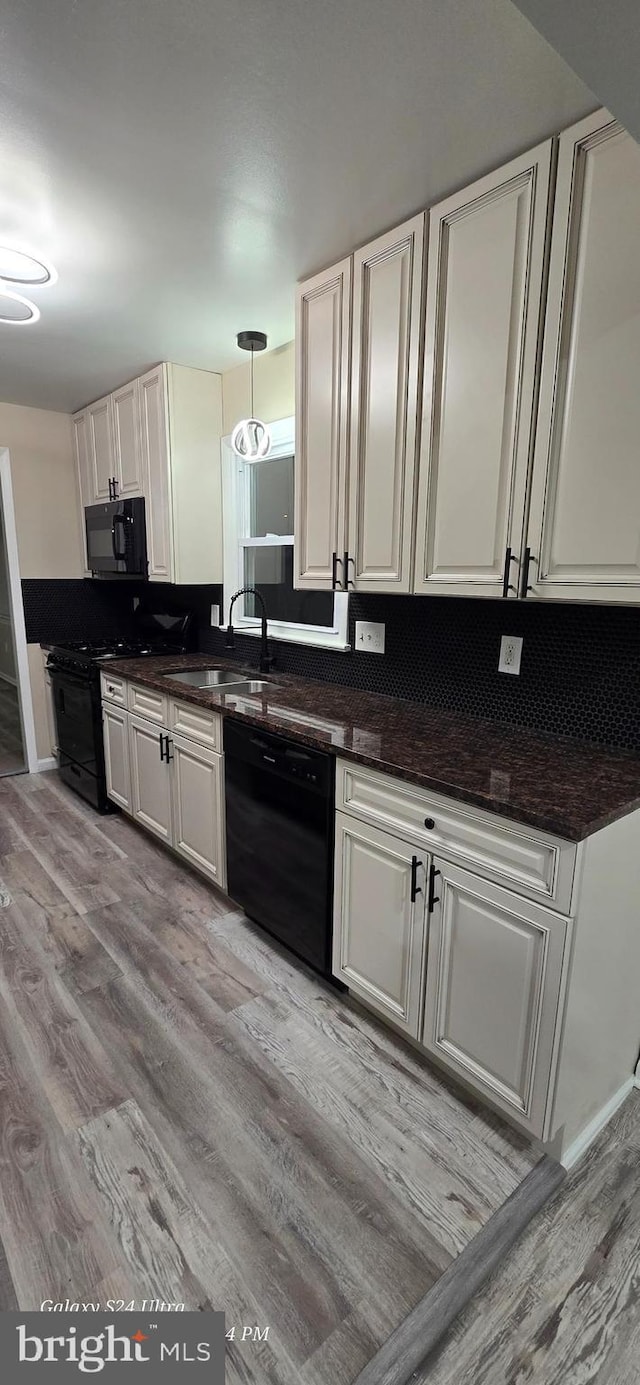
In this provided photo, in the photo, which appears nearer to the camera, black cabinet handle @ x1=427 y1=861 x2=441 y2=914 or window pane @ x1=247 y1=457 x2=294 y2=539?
black cabinet handle @ x1=427 y1=861 x2=441 y2=914

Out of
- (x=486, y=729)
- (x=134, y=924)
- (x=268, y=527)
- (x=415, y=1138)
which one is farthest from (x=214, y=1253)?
(x=268, y=527)

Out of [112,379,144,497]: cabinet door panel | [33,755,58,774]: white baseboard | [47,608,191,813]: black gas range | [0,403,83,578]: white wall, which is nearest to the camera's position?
[112,379,144,497]: cabinet door panel

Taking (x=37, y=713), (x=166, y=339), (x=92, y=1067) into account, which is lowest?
(x=92, y=1067)

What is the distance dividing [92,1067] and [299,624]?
198cm

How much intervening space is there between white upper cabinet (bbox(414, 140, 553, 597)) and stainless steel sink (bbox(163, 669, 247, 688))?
59.6 inches

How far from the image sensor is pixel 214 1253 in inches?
50.1

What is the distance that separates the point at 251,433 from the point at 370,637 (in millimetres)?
1068

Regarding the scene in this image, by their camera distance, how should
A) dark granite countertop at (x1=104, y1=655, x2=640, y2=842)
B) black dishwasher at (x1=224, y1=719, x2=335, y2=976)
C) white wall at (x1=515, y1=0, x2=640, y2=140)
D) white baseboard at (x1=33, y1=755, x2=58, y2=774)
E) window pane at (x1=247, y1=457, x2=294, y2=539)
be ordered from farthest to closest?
white baseboard at (x1=33, y1=755, x2=58, y2=774) < window pane at (x1=247, y1=457, x2=294, y2=539) < black dishwasher at (x1=224, y1=719, x2=335, y2=976) < dark granite countertop at (x1=104, y1=655, x2=640, y2=842) < white wall at (x1=515, y1=0, x2=640, y2=140)

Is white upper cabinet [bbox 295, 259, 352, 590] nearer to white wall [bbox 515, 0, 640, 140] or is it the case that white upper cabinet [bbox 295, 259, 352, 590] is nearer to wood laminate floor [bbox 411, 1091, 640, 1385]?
white wall [bbox 515, 0, 640, 140]

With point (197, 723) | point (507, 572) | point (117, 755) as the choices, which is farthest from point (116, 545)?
point (507, 572)

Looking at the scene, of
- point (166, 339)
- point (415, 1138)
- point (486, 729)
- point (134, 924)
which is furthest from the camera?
point (166, 339)

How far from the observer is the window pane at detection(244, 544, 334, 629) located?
2.84 metres

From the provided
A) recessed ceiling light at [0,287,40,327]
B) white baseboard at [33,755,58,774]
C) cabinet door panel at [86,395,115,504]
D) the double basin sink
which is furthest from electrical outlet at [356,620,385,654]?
white baseboard at [33,755,58,774]

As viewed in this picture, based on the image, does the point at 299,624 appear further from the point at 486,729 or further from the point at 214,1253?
the point at 214,1253
